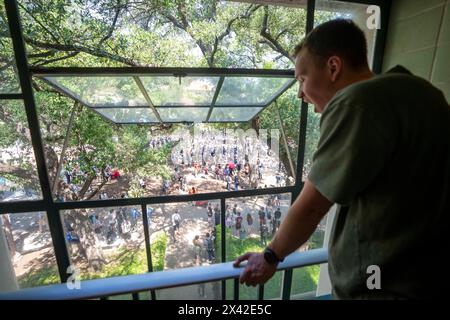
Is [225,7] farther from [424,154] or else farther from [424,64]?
[424,154]

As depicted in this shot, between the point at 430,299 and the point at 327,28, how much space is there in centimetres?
82

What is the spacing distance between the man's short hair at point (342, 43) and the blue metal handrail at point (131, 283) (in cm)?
80

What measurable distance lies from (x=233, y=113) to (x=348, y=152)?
3.03 metres

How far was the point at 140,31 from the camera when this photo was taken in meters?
4.42

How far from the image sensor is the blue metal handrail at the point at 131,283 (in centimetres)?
83

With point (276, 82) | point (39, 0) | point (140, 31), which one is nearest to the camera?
point (276, 82)

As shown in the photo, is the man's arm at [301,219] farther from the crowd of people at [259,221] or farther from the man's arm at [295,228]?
the crowd of people at [259,221]

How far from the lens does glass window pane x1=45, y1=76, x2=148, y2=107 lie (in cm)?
236

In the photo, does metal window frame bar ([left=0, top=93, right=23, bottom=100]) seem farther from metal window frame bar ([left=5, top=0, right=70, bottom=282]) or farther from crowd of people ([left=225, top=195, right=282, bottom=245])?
crowd of people ([left=225, top=195, right=282, bottom=245])

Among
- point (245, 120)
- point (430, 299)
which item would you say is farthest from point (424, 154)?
point (245, 120)

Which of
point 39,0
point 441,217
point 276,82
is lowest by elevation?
point 441,217

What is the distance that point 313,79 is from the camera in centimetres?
80

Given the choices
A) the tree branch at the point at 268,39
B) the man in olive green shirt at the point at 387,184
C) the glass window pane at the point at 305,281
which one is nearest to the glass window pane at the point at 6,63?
the man in olive green shirt at the point at 387,184

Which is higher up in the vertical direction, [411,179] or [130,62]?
[130,62]
